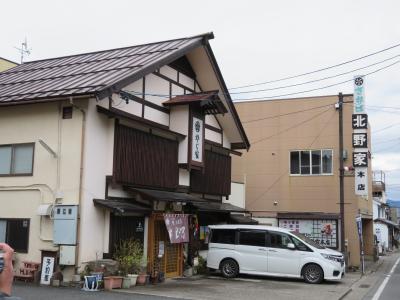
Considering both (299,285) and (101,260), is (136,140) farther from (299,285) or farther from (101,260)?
(299,285)

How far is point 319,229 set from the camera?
28.5m

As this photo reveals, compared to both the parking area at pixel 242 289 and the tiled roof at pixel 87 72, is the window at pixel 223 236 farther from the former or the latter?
the tiled roof at pixel 87 72

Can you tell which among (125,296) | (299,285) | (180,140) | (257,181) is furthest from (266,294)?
(257,181)

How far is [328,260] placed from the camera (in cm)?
1728

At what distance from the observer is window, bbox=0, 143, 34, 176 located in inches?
598

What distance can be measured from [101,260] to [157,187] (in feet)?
12.0

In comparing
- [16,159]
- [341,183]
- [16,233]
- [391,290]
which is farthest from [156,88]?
[341,183]

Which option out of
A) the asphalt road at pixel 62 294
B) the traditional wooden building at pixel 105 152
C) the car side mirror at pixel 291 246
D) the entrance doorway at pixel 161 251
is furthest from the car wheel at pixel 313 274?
the asphalt road at pixel 62 294

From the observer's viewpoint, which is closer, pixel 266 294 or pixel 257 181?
pixel 266 294

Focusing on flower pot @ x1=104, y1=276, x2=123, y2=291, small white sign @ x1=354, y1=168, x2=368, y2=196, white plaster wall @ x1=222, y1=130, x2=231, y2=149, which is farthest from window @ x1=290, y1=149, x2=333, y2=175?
flower pot @ x1=104, y1=276, x2=123, y2=291

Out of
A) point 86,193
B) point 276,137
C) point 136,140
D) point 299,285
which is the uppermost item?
point 276,137

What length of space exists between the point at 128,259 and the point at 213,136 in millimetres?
8641

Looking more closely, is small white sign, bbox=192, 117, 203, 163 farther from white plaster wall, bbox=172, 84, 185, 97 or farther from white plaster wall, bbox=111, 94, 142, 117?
white plaster wall, bbox=111, 94, 142, 117

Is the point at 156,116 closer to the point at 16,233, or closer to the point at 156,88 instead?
the point at 156,88
